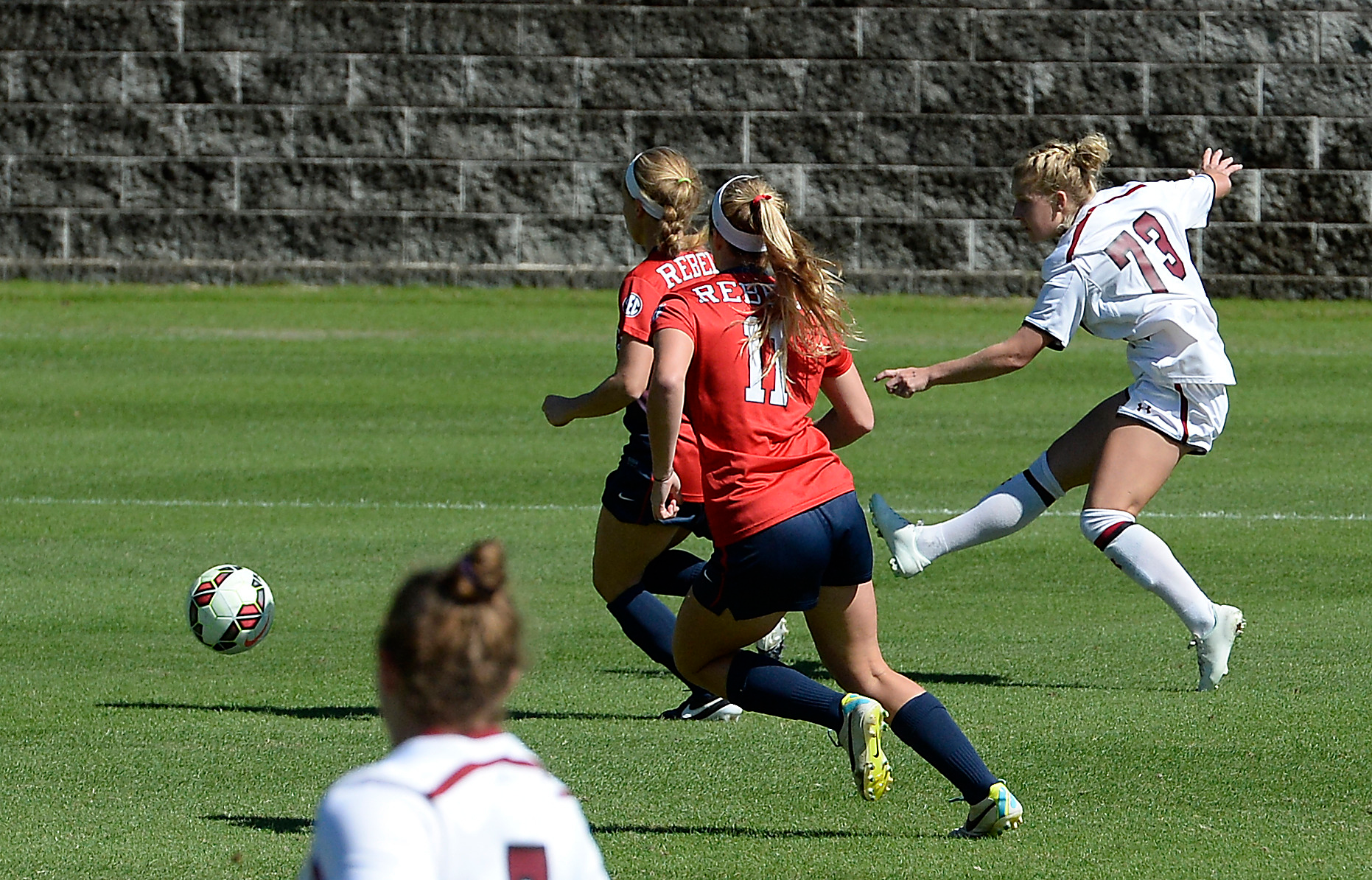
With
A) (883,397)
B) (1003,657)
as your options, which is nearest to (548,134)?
(883,397)

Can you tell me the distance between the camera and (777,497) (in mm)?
4867

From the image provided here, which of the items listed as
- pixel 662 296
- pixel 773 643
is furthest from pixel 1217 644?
pixel 662 296

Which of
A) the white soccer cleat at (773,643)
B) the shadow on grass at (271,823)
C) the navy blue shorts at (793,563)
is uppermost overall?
the navy blue shorts at (793,563)

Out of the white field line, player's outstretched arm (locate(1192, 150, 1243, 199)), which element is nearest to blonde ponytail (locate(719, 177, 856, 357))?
player's outstretched arm (locate(1192, 150, 1243, 199))

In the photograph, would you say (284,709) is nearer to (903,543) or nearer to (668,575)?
(668,575)

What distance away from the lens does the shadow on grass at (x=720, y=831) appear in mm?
5090

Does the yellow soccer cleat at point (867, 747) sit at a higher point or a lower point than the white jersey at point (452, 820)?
lower

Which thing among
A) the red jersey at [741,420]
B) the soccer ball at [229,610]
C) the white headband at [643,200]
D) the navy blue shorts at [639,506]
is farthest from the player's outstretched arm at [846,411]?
the soccer ball at [229,610]

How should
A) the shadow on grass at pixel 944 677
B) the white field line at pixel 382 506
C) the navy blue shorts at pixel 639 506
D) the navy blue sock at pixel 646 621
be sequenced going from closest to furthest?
the navy blue shorts at pixel 639 506
the navy blue sock at pixel 646 621
the shadow on grass at pixel 944 677
the white field line at pixel 382 506

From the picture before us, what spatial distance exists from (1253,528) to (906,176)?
9.03m

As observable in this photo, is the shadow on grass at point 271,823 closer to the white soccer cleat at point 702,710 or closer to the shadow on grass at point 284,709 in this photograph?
the shadow on grass at point 284,709

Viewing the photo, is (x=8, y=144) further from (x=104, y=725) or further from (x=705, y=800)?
(x=705, y=800)

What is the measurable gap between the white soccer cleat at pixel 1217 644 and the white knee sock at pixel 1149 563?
2 cm

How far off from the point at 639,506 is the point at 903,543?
1602mm
